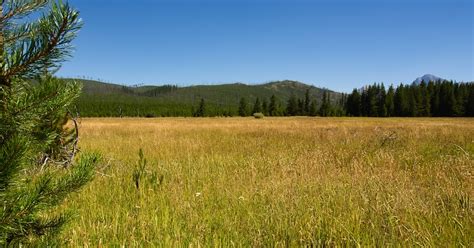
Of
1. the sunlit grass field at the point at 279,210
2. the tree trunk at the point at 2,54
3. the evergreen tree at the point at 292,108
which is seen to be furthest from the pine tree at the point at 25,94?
the evergreen tree at the point at 292,108

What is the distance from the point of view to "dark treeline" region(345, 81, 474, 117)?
87250mm

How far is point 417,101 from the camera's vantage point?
307 feet

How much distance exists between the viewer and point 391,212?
3295 millimetres

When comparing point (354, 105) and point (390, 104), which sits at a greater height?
point (390, 104)

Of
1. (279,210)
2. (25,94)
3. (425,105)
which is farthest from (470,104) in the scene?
(25,94)

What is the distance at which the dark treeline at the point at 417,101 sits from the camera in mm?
87250

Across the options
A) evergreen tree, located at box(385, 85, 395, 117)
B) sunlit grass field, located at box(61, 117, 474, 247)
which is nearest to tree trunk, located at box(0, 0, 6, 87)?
sunlit grass field, located at box(61, 117, 474, 247)

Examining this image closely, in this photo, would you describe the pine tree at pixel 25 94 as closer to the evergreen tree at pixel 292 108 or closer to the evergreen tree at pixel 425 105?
the evergreen tree at pixel 425 105

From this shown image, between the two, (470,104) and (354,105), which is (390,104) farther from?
(470,104)

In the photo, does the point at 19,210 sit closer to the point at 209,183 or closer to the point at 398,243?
the point at 398,243

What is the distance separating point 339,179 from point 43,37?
174 inches

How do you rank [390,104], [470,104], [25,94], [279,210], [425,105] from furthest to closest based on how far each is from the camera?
[390,104], [425,105], [470,104], [279,210], [25,94]

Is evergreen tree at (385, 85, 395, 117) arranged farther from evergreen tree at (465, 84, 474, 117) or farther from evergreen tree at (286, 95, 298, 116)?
evergreen tree at (286, 95, 298, 116)

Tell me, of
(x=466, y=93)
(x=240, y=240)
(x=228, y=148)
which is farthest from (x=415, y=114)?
(x=240, y=240)
